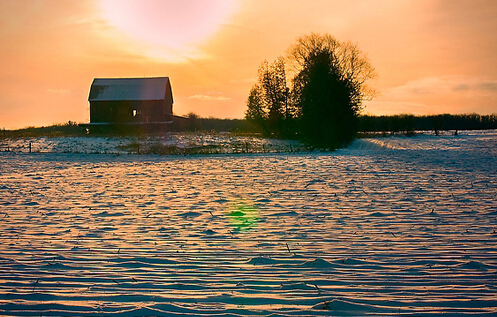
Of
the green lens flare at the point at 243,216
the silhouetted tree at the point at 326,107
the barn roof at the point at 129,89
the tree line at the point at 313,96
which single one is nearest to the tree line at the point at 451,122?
the tree line at the point at 313,96

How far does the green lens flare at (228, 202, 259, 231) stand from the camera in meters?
7.66

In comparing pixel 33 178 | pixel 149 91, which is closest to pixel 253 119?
pixel 149 91

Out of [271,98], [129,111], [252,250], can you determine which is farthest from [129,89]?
[252,250]

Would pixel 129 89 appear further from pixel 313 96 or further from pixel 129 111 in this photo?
pixel 313 96

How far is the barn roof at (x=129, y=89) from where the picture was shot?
5666 cm

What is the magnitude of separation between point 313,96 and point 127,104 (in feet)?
99.5

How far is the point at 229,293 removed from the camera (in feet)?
14.6

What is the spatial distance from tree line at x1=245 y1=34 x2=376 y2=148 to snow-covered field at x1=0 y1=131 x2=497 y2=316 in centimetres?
2184

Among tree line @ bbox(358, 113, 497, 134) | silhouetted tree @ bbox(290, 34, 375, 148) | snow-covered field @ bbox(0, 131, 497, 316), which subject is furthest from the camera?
tree line @ bbox(358, 113, 497, 134)

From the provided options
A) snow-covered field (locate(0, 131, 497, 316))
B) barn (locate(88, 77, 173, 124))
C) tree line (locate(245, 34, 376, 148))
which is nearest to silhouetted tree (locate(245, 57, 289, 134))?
tree line (locate(245, 34, 376, 148))

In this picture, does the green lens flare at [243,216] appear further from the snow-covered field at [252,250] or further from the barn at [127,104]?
the barn at [127,104]

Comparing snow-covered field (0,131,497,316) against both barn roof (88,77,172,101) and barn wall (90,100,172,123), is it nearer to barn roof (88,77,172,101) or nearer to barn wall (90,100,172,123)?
barn wall (90,100,172,123)

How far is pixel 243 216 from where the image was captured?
844 cm

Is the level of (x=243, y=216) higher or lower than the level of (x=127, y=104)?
lower
